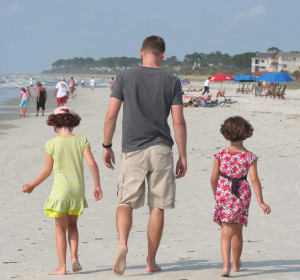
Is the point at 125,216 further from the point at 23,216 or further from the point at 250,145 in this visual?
the point at 250,145

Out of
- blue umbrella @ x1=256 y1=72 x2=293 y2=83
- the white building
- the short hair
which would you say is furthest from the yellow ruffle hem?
the white building

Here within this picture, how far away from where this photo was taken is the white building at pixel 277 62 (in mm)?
143875

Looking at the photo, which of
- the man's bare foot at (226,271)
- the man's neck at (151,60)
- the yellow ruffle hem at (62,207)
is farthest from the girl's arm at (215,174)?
the yellow ruffle hem at (62,207)

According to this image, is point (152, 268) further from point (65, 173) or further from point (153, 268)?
point (65, 173)

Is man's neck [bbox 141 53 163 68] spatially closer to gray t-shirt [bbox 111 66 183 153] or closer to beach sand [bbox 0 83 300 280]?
gray t-shirt [bbox 111 66 183 153]

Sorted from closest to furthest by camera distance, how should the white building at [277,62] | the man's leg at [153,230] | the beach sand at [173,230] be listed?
the man's leg at [153,230], the beach sand at [173,230], the white building at [277,62]

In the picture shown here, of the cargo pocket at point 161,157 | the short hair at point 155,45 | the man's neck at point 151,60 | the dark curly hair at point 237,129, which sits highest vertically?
the short hair at point 155,45

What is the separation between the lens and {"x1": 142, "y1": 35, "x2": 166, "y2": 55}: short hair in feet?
13.5

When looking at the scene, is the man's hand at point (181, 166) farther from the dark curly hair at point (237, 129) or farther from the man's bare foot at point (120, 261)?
the man's bare foot at point (120, 261)

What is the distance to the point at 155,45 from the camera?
13.5 feet

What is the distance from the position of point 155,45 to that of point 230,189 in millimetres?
1192

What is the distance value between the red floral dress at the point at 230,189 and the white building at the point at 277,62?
13918cm

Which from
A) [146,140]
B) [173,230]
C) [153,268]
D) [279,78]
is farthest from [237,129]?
[279,78]

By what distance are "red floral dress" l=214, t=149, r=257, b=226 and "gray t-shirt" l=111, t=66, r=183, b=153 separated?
0.47 meters
